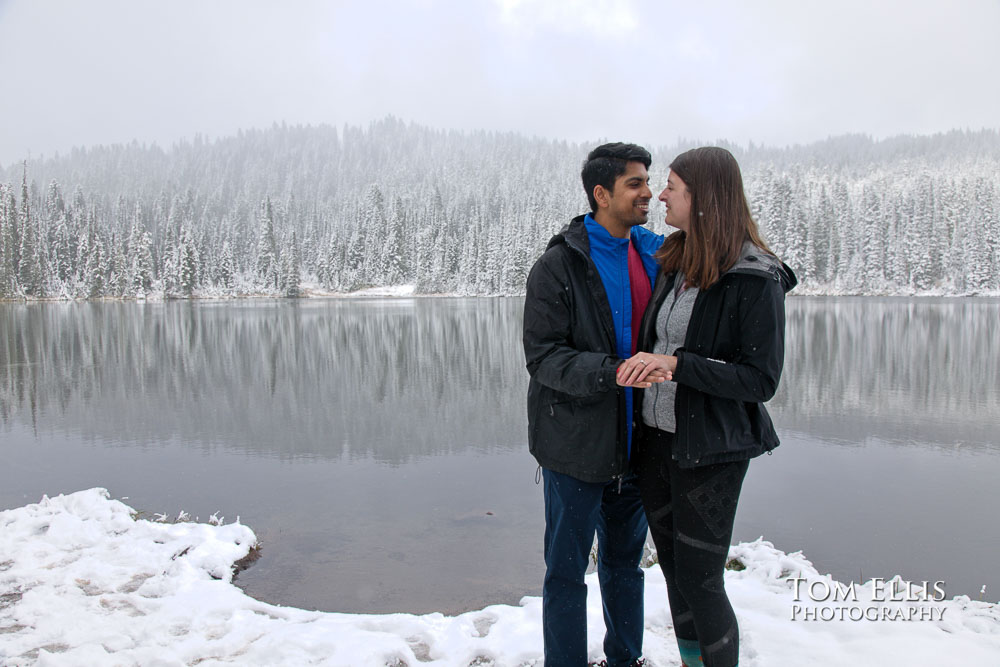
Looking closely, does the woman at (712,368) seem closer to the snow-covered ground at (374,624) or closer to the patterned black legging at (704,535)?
the patterned black legging at (704,535)

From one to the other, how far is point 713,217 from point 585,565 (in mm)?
1632

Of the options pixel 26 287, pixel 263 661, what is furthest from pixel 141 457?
pixel 26 287

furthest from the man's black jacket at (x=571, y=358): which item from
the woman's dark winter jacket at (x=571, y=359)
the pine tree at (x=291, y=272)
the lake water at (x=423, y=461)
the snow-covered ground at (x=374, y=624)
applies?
the pine tree at (x=291, y=272)

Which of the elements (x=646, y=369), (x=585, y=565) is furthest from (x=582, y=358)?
(x=585, y=565)

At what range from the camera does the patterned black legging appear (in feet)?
8.41

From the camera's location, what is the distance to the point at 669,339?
8.81 feet

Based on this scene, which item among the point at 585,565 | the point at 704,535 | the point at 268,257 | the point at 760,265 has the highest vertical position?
the point at 268,257

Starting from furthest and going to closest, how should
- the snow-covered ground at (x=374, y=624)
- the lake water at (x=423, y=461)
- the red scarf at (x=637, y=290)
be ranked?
1. the lake water at (x=423, y=461)
2. the snow-covered ground at (x=374, y=624)
3. the red scarf at (x=637, y=290)

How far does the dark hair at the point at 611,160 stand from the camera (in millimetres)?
2805

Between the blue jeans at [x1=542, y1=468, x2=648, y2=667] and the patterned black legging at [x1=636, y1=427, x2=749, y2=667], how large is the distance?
12.3 inches

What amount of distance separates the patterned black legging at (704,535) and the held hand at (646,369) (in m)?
0.37

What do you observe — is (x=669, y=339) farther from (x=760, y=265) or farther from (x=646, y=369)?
(x=760, y=265)

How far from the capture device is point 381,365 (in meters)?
19.7

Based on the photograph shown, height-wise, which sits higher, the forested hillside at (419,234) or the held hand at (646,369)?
the forested hillside at (419,234)
